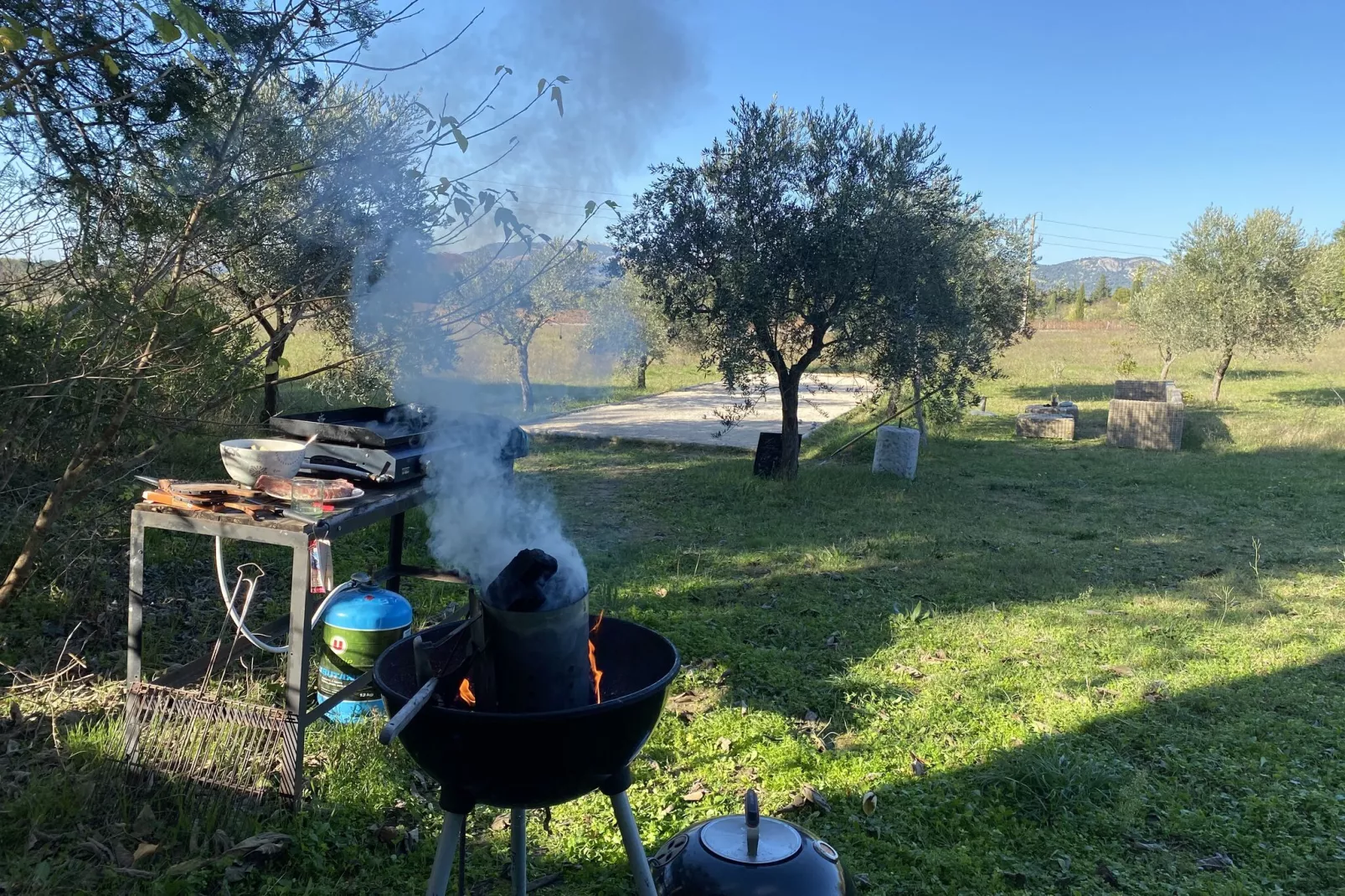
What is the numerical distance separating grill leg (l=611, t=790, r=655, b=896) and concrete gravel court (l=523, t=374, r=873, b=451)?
26.7 ft

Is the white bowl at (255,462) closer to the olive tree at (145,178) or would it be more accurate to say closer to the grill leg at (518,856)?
the olive tree at (145,178)

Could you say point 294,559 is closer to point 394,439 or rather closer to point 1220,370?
point 394,439

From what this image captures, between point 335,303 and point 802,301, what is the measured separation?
5321mm

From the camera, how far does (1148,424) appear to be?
42.7ft

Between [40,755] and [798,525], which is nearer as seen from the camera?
[40,755]

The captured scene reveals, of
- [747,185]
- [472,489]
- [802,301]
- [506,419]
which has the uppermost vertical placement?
[747,185]

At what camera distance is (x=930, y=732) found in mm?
3877

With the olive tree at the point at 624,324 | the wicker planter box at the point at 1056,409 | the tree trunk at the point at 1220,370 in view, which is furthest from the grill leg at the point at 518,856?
the tree trunk at the point at 1220,370

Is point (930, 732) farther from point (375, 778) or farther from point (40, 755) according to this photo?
point (40, 755)

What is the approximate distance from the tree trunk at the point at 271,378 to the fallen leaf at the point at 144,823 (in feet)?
5.21

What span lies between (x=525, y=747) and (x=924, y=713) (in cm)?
278

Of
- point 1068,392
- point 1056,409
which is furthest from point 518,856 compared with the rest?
point 1068,392

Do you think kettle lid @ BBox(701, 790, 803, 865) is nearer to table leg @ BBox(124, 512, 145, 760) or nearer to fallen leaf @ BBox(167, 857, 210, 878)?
fallen leaf @ BBox(167, 857, 210, 878)

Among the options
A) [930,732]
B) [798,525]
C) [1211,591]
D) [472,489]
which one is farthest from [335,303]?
[1211,591]
